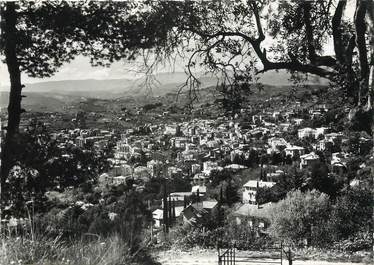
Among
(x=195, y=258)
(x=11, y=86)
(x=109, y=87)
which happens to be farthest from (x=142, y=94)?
(x=195, y=258)

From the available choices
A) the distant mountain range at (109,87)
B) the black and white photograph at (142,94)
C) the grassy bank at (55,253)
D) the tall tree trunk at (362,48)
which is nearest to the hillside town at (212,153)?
the black and white photograph at (142,94)

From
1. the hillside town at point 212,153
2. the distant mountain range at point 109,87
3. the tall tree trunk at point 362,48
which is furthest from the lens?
the hillside town at point 212,153

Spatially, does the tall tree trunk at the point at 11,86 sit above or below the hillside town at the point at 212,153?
above

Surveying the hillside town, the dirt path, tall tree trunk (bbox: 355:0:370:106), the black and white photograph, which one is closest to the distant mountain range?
the black and white photograph

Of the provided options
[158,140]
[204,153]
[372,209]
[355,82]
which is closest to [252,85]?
[355,82]

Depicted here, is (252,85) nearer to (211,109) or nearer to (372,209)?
(211,109)

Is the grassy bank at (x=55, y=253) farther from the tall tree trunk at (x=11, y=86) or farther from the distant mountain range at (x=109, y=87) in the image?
the distant mountain range at (x=109, y=87)

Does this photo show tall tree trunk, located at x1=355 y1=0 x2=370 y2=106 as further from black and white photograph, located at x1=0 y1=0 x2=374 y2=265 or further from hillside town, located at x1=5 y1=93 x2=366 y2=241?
hillside town, located at x1=5 y1=93 x2=366 y2=241

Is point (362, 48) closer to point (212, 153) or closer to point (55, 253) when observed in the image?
point (55, 253)
